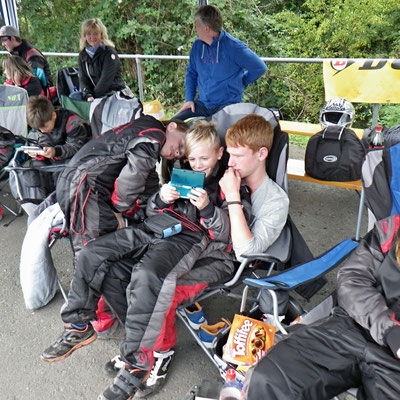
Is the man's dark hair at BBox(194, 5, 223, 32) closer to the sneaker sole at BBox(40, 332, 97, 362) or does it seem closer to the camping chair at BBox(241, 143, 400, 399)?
the camping chair at BBox(241, 143, 400, 399)

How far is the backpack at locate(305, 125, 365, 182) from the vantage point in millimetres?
2795

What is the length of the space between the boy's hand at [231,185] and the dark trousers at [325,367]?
75 centimetres

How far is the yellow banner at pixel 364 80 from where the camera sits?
11.1ft

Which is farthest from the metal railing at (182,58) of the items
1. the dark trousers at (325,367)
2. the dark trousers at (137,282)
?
the dark trousers at (325,367)

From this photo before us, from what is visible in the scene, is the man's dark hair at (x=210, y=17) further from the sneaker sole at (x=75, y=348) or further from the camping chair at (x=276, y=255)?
the sneaker sole at (x=75, y=348)

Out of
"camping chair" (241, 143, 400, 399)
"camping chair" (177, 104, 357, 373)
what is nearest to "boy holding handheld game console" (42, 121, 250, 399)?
"camping chair" (177, 104, 357, 373)

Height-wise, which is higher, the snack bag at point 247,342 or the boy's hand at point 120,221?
the boy's hand at point 120,221

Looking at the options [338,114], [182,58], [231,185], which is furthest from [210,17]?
[231,185]

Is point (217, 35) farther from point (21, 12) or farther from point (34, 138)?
point (21, 12)

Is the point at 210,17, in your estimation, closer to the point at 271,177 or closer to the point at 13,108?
the point at 271,177

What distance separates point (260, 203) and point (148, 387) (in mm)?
1114

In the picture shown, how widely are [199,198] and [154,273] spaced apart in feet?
1.48

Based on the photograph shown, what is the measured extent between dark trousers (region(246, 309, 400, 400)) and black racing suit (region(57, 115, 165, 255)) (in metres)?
1.23

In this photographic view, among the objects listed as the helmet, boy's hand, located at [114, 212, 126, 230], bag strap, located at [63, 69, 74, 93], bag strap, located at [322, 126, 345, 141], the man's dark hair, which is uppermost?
the man's dark hair
